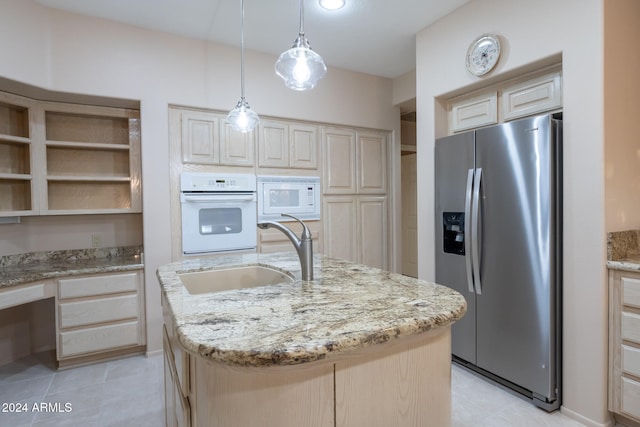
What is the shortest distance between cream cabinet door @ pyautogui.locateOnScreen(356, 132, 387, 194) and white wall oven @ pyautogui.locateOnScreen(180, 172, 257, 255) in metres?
1.28

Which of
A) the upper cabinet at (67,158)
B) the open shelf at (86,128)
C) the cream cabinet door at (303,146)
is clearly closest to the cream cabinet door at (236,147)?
the cream cabinet door at (303,146)

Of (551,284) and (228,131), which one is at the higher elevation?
(228,131)

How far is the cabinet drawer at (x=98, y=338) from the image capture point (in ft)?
8.48

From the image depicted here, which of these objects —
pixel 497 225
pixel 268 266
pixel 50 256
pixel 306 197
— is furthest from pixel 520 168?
pixel 50 256

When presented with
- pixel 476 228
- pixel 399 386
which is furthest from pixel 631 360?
pixel 399 386

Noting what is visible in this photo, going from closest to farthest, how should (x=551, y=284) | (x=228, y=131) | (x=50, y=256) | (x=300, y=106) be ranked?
(x=551, y=284)
(x=50, y=256)
(x=228, y=131)
(x=300, y=106)

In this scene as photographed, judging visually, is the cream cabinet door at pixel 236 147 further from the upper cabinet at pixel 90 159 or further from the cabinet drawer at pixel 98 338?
the cabinet drawer at pixel 98 338

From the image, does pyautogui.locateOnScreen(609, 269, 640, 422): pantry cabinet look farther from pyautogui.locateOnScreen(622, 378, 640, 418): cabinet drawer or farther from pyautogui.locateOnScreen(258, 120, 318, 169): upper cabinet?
pyautogui.locateOnScreen(258, 120, 318, 169): upper cabinet

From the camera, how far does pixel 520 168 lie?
209cm

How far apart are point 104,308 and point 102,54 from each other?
6.50ft

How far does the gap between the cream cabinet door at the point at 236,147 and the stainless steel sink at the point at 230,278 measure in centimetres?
147

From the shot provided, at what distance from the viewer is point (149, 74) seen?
281cm

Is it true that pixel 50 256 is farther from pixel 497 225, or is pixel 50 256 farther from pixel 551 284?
pixel 551 284

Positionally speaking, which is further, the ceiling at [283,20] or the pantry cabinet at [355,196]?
the pantry cabinet at [355,196]
